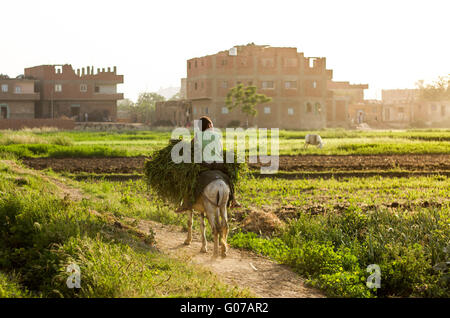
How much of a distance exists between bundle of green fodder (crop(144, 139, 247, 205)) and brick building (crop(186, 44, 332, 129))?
55.6 metres

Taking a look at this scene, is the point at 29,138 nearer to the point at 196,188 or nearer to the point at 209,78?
the point at 196,188

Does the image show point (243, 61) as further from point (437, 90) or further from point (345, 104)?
point (437, 90)

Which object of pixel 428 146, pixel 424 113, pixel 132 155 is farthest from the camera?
pixel 424 113

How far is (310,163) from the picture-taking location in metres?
24.9

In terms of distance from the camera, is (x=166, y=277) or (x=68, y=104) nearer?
(x=166, y=277)

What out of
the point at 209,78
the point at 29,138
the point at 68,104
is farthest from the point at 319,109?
the point at 29,138

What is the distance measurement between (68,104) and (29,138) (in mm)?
38798

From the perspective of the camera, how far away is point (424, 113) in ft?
264

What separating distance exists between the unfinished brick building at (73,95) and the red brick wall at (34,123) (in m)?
11.4

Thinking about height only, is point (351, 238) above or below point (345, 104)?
below

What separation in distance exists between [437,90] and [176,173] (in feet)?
280

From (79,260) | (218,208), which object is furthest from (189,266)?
(79,260)
